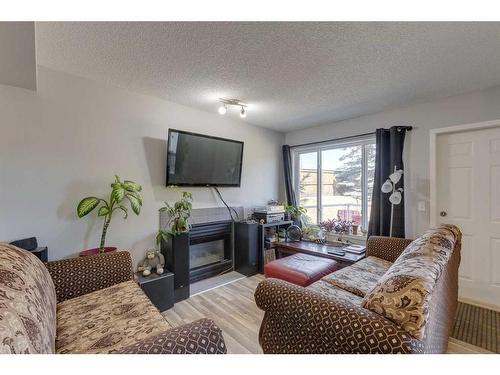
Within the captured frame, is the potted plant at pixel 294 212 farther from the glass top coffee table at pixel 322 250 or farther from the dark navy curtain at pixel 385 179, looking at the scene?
the dark navy curtain at pixel 385 179

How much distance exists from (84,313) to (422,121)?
3.78 metres

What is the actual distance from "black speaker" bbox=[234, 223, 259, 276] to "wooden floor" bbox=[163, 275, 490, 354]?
26 cm

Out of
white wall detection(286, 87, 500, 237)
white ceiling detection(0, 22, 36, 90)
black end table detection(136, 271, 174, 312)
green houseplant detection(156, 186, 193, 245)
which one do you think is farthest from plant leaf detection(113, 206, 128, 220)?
white wall detection(286, 87, 500, 237)

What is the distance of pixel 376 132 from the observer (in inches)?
116

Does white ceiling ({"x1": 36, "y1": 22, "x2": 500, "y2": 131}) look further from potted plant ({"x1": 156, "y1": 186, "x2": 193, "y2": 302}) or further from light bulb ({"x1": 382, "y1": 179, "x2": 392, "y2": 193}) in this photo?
potted plant ({"x1": 156, "y1": 186, "x2": 193, "y2": 302})

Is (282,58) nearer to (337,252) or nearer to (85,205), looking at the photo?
(85,205)

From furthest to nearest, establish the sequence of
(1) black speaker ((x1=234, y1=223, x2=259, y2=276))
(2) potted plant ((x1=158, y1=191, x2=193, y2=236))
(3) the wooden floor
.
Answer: (1) black speaker ((x1=234, y1=223, x2=259, y2=276)), (2) potted plant ((x1=158, y1=191, x2=193, y2=236)), (3) the wooden floor

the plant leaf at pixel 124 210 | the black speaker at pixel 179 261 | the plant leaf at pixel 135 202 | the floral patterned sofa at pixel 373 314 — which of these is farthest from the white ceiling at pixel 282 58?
the black speaker at pixel 179 261

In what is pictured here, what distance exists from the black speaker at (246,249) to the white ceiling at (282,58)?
176 cm

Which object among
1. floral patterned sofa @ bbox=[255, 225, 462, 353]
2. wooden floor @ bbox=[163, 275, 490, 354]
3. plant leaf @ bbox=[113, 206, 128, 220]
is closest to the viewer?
floral patterned sofa @ bbox=[255, 225, 462, 353]

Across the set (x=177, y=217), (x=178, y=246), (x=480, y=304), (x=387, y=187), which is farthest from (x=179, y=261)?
(x=480, y=304)

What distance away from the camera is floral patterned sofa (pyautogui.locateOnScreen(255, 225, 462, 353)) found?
83cm

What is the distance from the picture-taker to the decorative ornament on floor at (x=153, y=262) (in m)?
2.37
